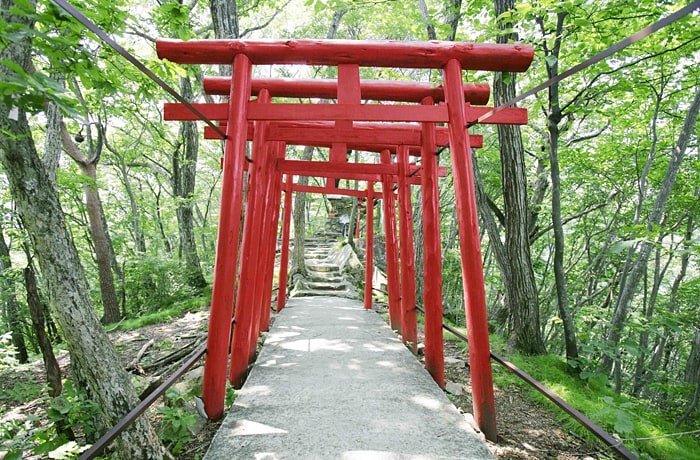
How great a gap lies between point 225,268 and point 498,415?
3240mm

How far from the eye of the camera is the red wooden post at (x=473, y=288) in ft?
7.84

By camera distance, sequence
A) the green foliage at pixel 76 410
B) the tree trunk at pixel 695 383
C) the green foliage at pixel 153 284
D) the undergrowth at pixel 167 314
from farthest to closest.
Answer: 1. the green foliage at pixel 153 284
2. the undergrowth at pixel 167 314
3. the tree trunk at pixel 695 383
4. the green foliage at pixel 76 410

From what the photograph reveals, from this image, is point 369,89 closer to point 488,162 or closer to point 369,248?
point 369,248

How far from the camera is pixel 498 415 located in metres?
3.50

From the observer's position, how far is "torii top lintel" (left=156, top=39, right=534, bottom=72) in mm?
2491

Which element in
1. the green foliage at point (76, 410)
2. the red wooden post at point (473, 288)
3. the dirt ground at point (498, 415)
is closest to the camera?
the green foliage at point (76, 410)

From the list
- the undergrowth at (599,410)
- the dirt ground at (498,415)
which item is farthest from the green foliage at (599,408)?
the dirt ground at (498,415)

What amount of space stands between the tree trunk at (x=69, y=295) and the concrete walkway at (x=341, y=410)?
62cm

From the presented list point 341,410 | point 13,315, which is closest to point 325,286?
point 341,410

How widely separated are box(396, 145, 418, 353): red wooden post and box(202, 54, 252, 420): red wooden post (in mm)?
2566

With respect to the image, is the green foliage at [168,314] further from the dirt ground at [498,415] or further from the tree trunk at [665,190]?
the tree trunk at [665,190]

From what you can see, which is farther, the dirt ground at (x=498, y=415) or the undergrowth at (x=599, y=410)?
the undergrowth at (x=599, y=410)

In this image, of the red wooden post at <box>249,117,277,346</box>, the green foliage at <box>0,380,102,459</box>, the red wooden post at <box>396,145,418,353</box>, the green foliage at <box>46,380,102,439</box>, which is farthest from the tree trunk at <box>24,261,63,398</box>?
the red wooden post at <box>396,145,418,353</box>

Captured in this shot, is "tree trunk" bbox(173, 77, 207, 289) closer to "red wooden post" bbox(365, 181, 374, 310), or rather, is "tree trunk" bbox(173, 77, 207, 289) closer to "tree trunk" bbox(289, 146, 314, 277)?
"tree trunk" bbox(289, 146, 314, 277)
